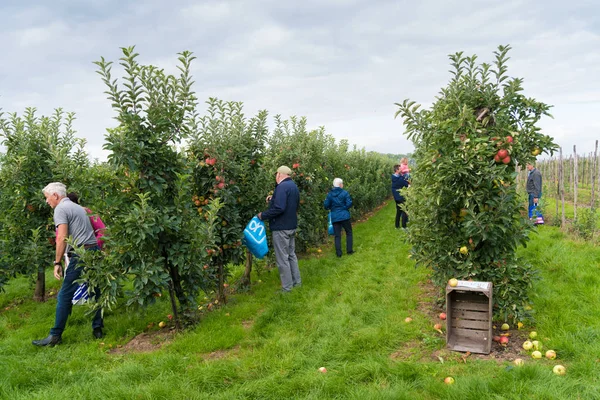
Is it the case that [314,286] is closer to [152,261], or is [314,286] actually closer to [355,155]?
[152,261]

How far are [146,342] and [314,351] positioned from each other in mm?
2281

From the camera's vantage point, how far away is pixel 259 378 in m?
4.05

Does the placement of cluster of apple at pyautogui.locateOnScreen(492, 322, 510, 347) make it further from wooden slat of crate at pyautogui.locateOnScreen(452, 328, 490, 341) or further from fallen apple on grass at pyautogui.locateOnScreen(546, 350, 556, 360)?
fallen apple on grass at pyautogui.locateOnScreen(546, 350, 556, 360)

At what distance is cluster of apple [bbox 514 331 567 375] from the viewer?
146 inches

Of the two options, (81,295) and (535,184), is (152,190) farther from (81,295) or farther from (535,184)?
(535,184)

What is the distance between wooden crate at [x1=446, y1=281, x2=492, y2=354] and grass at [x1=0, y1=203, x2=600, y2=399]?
229 millimetres

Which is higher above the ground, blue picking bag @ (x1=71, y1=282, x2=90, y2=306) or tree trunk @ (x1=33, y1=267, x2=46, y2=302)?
blue picking bag @ (x1=71, y1=282, x2=90, y2=306)

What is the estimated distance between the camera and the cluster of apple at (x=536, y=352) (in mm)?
3721

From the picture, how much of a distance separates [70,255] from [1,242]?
82.4 inches

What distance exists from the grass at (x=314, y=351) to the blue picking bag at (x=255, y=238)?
2.70 feet

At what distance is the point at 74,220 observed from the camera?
5.32 m

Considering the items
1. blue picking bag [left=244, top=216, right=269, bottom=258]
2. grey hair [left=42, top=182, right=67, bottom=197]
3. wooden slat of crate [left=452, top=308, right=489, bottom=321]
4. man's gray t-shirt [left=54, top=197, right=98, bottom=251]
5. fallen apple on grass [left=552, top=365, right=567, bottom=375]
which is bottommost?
fallen apple on grass [left=552, top=365, right=567, bottom=375]

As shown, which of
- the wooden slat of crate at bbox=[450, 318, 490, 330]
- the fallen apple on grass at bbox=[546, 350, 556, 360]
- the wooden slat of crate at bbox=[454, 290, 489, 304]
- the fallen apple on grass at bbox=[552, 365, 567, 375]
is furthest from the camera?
the wooden slat of crate at bbox=[454, 290, 489, 304]

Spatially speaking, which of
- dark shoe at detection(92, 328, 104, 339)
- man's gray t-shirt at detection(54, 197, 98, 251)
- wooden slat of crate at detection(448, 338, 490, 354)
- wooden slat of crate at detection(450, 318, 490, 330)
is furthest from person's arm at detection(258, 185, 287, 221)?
wooden slat of crate at detection(448, 338, 490, 354)
